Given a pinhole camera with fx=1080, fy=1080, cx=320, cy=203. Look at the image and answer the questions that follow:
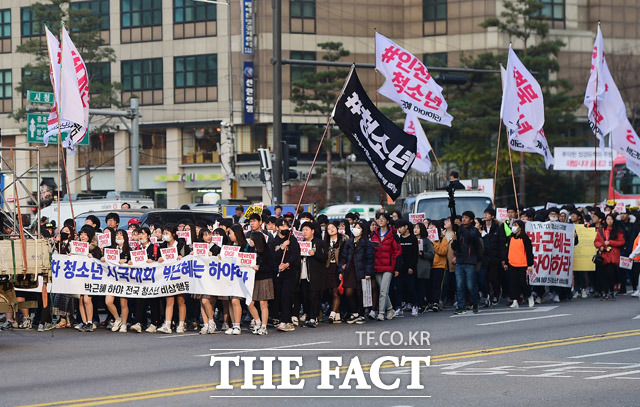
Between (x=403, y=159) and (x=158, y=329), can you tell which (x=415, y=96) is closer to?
(x=403, y=159)

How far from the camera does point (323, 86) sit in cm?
5656

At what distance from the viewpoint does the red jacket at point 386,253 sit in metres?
18.1

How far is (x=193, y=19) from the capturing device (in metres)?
62.7

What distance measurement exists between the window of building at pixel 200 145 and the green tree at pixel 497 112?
12981mm

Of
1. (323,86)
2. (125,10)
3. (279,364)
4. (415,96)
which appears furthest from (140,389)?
(125,10)

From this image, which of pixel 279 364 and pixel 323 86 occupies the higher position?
pixel 323 86

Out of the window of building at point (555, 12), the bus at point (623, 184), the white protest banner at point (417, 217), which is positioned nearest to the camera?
the white protest banner at point (417, 217)

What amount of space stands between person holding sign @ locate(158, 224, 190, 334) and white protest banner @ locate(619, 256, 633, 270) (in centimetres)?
983

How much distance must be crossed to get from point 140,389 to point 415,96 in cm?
1467

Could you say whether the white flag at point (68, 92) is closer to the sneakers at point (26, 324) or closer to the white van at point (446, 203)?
the sneakers at point (26, 324)

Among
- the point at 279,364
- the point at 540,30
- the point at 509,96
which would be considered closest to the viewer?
the point at 279,364

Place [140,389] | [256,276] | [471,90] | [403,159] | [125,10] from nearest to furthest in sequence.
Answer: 1. [140,389]
2. [256,276]
3. [403,159]
4. [471,90]
5. [125,10]

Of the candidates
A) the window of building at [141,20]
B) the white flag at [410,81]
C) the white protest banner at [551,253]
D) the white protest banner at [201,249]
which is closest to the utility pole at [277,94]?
the white flag at [410,81]

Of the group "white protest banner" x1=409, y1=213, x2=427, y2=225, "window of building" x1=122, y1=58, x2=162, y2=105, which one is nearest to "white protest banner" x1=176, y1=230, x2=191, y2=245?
"white protest banner" x1=409, y1=213, x2=427, y2=225
